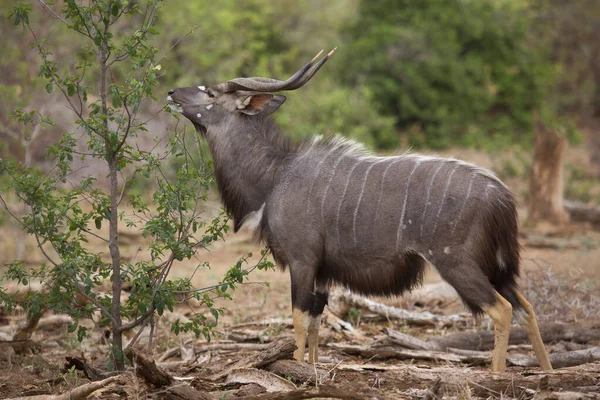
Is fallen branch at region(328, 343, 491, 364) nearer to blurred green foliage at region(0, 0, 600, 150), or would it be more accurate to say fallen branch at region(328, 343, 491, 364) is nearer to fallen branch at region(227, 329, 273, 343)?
fallen branch at region(227, 329, 273, 343)

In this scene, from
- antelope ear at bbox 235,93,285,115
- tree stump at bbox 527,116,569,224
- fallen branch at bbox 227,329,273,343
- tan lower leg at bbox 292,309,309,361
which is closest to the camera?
tan lower leg at bbox 292,309,309,361

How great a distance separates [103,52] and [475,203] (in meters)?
2.28

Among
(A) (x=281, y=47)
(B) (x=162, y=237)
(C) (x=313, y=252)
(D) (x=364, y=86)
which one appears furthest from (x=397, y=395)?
(A) (x=281, y=47)

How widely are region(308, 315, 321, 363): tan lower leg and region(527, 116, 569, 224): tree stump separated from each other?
244 inches

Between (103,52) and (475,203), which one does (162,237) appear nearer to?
(103,52)

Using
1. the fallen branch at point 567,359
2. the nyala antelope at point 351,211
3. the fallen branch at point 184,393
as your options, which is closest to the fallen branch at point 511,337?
the fallen branch at point 567,359

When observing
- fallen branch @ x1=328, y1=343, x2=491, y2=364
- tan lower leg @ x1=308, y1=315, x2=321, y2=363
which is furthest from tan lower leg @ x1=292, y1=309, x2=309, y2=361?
fallen branch @ x1=328, y1=343, x2=491, y2=364

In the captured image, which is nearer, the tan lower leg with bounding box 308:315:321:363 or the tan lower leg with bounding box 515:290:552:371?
the tan lower leg with bounding box 515:290:552:371

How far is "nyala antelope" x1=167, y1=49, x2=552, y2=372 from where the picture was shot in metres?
4.73

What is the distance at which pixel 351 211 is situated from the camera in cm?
503

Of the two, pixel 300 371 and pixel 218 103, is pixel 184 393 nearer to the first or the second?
pixel 300 371

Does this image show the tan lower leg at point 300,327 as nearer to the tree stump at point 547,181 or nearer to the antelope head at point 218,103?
the antelope head at point 218,103

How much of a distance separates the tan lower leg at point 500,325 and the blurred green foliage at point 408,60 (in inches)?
312

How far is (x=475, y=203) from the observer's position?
A: 15.5ft
